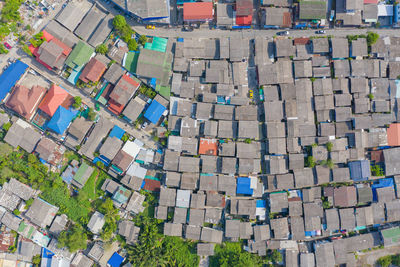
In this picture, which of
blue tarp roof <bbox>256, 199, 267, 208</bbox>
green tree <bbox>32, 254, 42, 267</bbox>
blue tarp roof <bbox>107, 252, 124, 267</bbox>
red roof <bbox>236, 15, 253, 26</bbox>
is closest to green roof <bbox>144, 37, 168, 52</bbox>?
red roof <bbox>236, 15, 253, 26</bbox>

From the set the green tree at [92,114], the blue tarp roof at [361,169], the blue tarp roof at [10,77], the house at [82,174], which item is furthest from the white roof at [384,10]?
the blue tarp roof at [10,77]

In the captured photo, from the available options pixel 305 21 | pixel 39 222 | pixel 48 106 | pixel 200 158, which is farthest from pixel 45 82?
pixel 305 21

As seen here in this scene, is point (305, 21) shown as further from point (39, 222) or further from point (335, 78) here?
point (39, 222)

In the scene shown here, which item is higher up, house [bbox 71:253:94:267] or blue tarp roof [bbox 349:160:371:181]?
blue tarp roof [bbox 349:160:371:181]

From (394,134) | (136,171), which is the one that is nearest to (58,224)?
(136,171)

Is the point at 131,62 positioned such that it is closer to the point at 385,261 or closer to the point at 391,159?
the point at 391,159

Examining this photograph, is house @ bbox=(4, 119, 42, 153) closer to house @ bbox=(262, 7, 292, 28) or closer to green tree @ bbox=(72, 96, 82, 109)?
green tree @ bbox=(72, 96, 82, 109)
